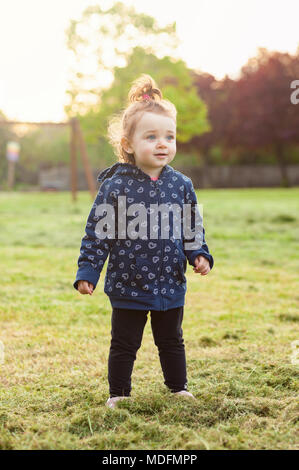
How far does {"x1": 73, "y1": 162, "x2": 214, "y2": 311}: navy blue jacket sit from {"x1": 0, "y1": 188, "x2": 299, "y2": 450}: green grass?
15.1 inches

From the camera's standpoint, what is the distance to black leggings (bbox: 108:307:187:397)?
206 centimetres

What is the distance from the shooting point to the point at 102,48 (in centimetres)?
2586

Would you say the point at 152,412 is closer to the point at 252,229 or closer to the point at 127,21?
the point at 252,229

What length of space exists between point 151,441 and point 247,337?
1335mm

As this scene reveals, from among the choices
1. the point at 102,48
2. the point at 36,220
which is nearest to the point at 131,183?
the point at 36,220

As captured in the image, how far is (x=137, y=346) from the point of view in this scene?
208cm

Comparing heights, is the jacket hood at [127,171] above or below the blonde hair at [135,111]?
below

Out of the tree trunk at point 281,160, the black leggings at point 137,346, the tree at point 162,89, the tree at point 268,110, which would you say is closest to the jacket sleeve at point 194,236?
the black leggings at point 137,346

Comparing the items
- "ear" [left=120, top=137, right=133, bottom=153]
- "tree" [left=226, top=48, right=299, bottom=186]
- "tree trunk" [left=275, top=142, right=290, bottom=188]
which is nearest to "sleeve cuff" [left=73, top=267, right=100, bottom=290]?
"ear" [left=120, top=137, right=133, bottom=153]

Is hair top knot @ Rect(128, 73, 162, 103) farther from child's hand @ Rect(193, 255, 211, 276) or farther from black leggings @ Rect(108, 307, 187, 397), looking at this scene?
black leggings @ Rect(108, 307, 187, 397)

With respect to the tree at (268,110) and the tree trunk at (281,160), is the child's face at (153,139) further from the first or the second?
the tree trunk at (281,160)

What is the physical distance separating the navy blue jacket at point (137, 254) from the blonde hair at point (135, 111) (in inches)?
4.5

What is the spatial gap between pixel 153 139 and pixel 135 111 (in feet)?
0.44

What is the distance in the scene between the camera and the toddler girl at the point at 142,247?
6.67 ft
